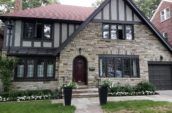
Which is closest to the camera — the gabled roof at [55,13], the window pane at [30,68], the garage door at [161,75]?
the window pane at [30,68]

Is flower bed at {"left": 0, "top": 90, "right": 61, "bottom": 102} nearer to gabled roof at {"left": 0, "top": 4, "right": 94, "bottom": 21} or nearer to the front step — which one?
the front step

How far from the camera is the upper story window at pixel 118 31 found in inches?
608

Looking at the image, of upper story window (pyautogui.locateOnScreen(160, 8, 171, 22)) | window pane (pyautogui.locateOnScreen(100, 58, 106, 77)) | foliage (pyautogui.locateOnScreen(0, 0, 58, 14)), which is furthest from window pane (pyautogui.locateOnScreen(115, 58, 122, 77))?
foliage (pyautogui.locateOnScreen(0, 0, 58, 14))

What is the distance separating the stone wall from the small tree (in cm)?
353

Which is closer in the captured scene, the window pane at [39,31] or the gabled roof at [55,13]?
the gabled roof at [55,13]

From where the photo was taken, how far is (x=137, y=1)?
33.0 meters

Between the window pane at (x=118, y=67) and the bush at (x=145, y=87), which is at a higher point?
the window pane at (x=118, y=67)

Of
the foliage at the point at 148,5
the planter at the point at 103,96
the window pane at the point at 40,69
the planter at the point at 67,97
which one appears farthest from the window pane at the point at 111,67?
the foliage at the point at 148,5

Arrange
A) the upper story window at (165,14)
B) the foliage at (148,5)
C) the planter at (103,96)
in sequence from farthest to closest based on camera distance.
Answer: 1. the foliage at (148,5)
2. the upper story window at (165,14)
3. the planter at (103,96)

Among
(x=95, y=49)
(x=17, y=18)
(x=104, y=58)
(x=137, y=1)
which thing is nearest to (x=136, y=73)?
(x=104, y=58)

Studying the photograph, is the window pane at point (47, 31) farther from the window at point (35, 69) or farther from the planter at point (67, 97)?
the planter at point (67, 97)

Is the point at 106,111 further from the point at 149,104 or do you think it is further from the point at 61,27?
the point at 61,27

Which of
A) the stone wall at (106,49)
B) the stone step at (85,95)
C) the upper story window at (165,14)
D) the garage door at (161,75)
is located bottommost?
the stone step at (85,95)

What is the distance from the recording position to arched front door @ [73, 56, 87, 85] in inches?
584
